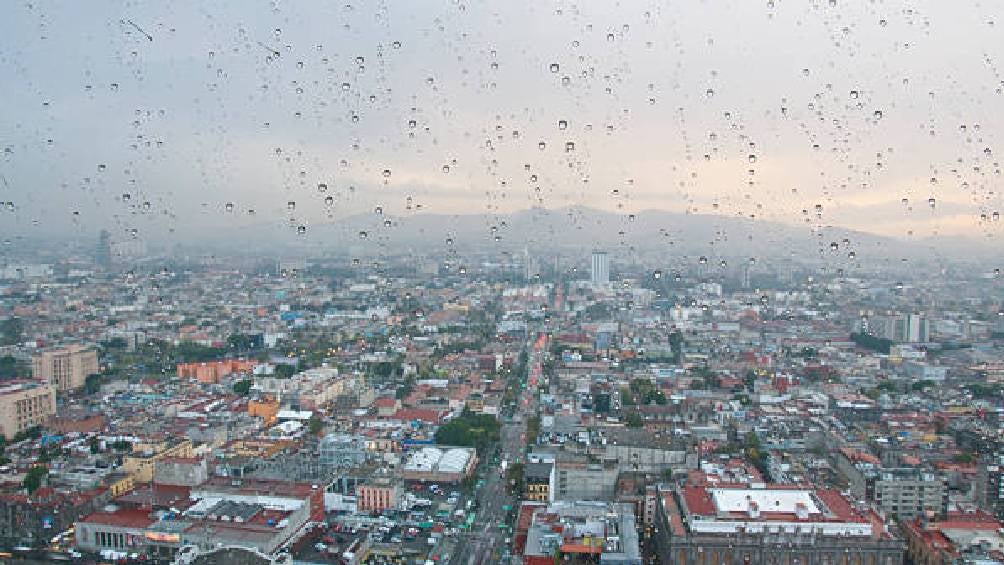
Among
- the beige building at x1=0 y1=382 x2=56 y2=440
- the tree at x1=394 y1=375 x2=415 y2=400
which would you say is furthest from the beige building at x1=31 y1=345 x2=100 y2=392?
the tree at x1=394 y1=375 x2=415 y2=400

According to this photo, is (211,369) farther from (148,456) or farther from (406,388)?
(148,456)

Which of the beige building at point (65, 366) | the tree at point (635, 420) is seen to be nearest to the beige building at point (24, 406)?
the beige building at point (65, 366)

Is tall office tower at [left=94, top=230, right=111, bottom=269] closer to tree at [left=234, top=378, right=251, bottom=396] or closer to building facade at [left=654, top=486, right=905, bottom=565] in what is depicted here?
tree at [left=234, top=378, right=251, bottom=396]

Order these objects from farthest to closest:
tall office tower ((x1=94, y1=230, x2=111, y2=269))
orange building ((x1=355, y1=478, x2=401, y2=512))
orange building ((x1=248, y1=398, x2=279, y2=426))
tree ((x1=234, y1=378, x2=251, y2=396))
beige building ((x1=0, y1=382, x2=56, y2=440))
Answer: tall office tower ((x1=94, y1=230, x2=111, y2=269)), tree ((x1=234, y1=378, x2=251, y2=396)), orange building ((x1=248, y1=398, x2=279, y2=426)), beige building ((x1=0, y1=382, x2=56, y2=440)), orange building ((x1=355, y1=478, x2=401, y2=512))

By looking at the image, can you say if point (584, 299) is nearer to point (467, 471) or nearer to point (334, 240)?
point (467, 471)

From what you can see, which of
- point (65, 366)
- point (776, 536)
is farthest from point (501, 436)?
point (65, 366)
